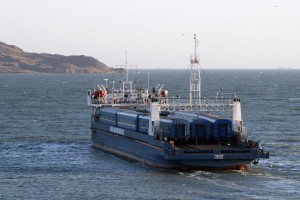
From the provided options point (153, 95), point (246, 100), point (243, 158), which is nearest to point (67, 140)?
point (153, 95)

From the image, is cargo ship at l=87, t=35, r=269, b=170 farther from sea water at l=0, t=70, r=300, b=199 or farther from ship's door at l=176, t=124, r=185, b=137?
sea water at l=0, t=70, r=300, b=199

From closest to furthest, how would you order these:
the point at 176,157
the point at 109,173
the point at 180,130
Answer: the point at 176,157
the point at 109,173
the point at 180,130

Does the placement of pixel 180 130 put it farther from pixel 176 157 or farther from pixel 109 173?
pixel 109 173

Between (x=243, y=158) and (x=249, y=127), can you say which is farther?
(x=249, y=127)

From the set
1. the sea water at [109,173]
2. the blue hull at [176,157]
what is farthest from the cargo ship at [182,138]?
the sea water at [109,173]

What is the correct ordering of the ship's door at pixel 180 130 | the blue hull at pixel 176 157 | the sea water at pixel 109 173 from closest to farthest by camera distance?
the sea water at pixel 109 173 → the blue hull at pixel 176 157 → the ship's door at pixel 180 130

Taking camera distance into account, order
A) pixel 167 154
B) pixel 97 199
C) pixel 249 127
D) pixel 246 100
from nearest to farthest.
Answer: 1. pixel 97 199
2. pixel 167 154
3. pixel 249 127
4. pixel 246 100

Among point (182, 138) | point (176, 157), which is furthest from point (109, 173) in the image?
point (182, 138)

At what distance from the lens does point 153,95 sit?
3221 inches

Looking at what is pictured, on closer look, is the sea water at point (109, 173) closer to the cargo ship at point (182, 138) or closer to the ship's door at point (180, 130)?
the cargo ship at point (182, 138)

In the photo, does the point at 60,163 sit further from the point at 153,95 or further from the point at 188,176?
the point at 153,95

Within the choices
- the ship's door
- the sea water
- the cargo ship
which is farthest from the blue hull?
the ship's door

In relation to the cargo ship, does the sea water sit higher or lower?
lower

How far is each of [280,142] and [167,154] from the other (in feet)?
79.3
